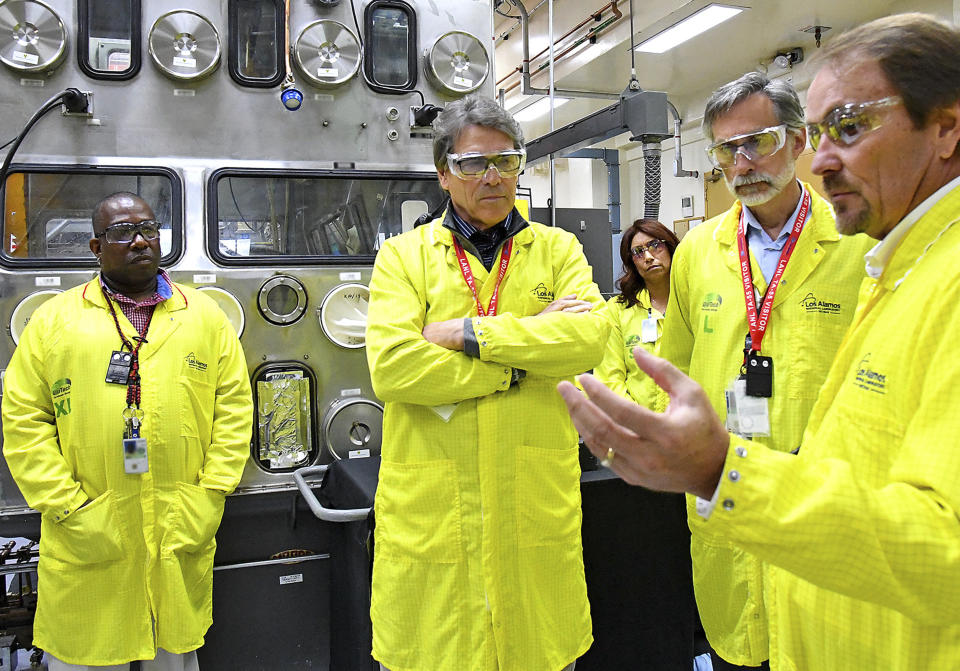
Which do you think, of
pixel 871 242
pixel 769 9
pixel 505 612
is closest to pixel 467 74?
pixel 871 242

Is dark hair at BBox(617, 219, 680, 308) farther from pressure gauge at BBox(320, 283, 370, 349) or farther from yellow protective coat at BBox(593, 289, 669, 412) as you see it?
pressure gauge at BBox(320, 283, 370, 349)

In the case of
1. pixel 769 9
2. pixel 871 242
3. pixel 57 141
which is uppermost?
pixel 769 9

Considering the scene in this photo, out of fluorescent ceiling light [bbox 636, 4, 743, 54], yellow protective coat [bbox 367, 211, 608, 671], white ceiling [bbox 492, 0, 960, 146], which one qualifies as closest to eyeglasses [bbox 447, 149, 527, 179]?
yellow protective coat [bbox 367, 211, 608, 671]

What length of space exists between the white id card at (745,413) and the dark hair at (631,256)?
4.65 ft

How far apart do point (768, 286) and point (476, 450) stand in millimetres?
831

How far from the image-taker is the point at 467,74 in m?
2.98

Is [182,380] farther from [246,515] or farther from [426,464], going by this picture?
[426,464]

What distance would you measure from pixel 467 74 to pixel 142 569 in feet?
7.47

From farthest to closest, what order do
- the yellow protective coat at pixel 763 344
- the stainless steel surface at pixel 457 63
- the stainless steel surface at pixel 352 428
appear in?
the stainless steel surface at pixel 457 63
the stainless steel surface at pixel 352 428
the yellow protective coat at pixel 763 344

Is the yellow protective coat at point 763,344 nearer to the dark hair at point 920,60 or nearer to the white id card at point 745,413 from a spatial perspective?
the white id card at point 745,413

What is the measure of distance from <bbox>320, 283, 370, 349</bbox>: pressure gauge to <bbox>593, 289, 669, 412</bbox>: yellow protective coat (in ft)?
3.35

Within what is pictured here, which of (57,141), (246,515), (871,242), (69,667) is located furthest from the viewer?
(246,515)

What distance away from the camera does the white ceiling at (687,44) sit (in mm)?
5738

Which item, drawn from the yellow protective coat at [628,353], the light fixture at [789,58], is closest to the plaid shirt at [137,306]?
the yellow protective coat at [628,353]
